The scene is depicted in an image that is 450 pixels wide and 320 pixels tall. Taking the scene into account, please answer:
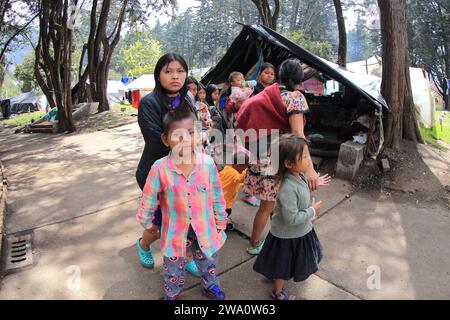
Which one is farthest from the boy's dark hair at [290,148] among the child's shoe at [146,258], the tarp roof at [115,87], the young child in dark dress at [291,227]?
the tarp roof at [115,87]

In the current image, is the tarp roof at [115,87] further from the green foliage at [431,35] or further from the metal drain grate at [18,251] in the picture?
the metal drain grate at [18,251]

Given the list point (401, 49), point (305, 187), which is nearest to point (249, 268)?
point (305, 187)

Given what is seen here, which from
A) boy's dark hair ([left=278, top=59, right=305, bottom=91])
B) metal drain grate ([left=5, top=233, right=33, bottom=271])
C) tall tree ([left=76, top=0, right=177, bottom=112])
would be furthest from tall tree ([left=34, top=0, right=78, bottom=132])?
boy's dark hair ([left=278, top=59, right=305, bottom=91])

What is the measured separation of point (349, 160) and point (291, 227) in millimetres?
3089

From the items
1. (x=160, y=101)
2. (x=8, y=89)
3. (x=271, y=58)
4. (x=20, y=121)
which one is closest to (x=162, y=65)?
(x=160, y=101)

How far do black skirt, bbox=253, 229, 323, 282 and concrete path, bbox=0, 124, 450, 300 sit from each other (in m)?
0.29

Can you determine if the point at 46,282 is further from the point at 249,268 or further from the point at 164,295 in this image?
the point at 249,268

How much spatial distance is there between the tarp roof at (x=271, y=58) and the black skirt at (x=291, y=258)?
3175 millimetres

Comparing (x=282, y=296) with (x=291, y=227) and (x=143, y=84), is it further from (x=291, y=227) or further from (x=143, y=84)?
(x=143, y=84)

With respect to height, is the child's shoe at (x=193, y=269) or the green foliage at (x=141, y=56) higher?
the green foliage at (x=141, y=56)

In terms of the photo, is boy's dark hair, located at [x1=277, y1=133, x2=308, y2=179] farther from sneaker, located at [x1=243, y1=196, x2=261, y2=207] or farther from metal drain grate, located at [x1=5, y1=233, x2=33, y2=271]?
metal drain grate, located at [x1=5, y1=233, x2=33, y2=271]

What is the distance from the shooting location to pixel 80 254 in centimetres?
320

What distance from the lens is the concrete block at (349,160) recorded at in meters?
5.03
